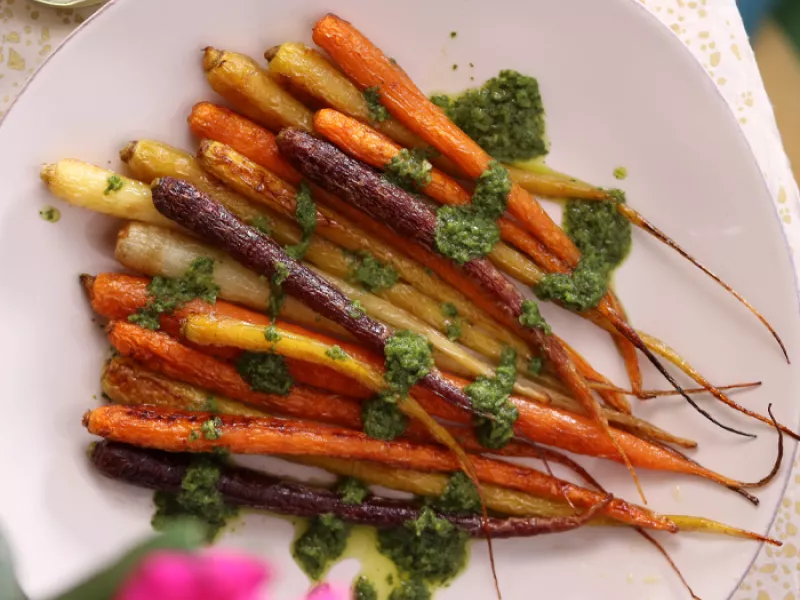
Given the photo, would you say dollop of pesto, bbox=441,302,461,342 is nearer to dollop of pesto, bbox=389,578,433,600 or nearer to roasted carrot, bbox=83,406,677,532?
roasted carrot, bbox=83,406,677,532

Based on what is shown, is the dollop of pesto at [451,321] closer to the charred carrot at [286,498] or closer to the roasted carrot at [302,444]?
the roasted carrot at [302,444]

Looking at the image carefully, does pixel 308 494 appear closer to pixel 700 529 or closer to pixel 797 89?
pixel 700 529

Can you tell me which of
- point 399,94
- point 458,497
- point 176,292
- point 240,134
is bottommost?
point 458,497

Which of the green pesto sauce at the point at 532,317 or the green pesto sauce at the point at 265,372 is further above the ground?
the green pesto sauce at the point at 265,372

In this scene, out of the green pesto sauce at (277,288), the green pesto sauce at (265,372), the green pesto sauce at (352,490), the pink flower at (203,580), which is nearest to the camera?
the pink flower at (203,580)

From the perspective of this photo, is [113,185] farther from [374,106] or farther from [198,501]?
[198,501]

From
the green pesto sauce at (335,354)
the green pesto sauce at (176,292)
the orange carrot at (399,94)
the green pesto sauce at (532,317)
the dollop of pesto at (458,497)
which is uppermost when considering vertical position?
the orange carrot at (399,94)

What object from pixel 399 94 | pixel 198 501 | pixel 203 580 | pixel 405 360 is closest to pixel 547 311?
pixel 405 360

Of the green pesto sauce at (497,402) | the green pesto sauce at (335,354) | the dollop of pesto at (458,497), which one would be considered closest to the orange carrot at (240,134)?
the green pesto sauce at (335,354)
